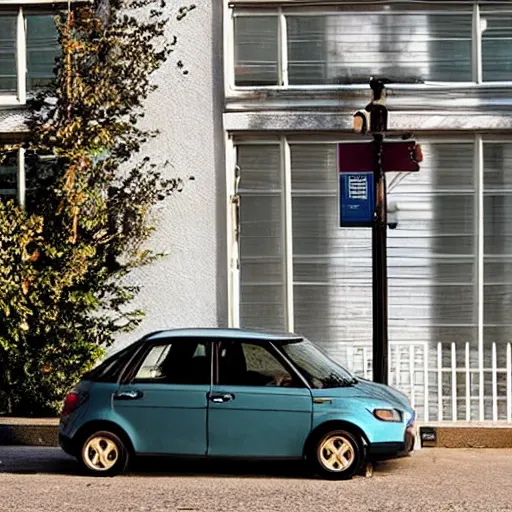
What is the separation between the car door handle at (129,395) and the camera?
1073 cm

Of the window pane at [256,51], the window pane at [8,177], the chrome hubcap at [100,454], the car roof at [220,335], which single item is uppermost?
the window pane at [256,51]

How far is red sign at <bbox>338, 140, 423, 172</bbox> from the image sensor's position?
42.1ft

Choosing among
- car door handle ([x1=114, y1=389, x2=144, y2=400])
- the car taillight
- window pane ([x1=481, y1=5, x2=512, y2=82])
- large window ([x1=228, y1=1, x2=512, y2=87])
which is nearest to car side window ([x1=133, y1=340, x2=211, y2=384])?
car door handle ([x1=114, y1=389, x2=144, y2=400])

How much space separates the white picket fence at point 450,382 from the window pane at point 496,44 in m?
3.44

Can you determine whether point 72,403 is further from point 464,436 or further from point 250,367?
point 464,436

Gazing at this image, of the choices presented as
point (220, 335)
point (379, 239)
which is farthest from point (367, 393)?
point (379, 239)

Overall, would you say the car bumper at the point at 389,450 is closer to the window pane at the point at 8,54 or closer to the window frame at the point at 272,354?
the window frame at the point at 272,354

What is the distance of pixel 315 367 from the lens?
11.1 meters

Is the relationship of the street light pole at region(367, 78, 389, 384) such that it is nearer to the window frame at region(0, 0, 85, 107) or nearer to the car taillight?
the car taillight

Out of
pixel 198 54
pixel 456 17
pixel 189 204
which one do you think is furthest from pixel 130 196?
pixel 456 17

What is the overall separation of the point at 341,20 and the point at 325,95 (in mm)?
1019

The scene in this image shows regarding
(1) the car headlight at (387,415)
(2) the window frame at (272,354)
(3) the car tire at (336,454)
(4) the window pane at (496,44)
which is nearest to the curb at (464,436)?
(1) the car headlight at (387,415)

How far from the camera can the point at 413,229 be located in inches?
586

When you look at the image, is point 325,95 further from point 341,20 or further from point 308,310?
point 308,310
